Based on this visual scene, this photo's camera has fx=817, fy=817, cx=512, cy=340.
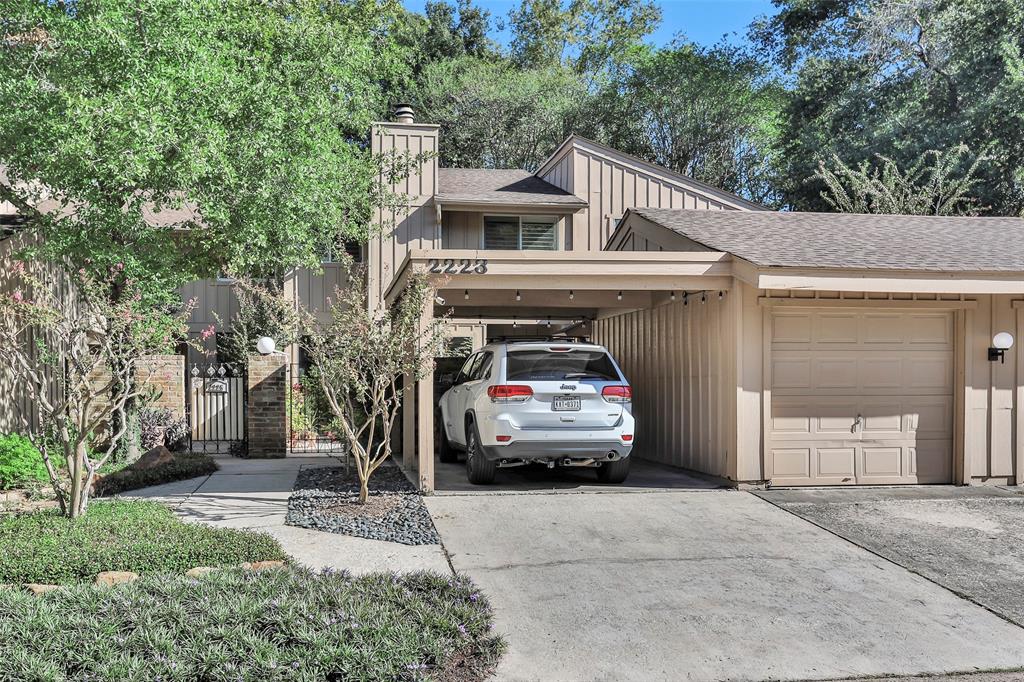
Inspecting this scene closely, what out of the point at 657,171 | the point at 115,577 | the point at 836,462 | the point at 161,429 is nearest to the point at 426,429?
the point at 115,577

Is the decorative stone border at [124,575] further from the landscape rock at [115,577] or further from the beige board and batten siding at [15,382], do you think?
the beige board and batten siding at [15,382]

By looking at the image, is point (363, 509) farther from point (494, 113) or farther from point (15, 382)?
point (494, 113)

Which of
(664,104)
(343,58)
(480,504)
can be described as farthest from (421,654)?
(664,104)

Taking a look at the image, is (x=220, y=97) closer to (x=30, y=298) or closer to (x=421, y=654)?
(x=30, y=298)

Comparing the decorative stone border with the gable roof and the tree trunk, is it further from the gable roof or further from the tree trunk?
the gable roof

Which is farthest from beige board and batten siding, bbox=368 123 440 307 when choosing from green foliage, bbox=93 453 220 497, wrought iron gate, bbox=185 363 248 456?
green foliage, bbox=93 453 220 497

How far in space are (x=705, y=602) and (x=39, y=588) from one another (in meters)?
4.36

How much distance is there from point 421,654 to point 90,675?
1544mm

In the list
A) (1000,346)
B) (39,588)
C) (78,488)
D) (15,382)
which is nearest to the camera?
(39,588)

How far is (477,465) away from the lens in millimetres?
9695

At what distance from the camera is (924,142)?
22859 mm

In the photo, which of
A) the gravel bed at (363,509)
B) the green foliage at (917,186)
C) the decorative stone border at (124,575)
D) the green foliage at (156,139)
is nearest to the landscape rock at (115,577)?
the decorative stone border at (124,575)

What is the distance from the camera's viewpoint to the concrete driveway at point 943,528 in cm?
598

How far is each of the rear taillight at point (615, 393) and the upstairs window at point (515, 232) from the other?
10.6m
